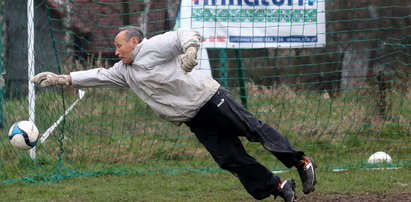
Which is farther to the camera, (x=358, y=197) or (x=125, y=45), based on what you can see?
(x=358, y=197)

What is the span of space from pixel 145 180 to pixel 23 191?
1.36 m

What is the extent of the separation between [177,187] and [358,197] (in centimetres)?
194

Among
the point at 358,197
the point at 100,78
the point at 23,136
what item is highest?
the point at 100,78

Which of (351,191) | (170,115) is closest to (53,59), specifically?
(170,115)

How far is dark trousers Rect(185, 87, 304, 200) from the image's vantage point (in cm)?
597

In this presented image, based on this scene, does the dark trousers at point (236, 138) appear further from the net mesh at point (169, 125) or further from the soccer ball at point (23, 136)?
the net mesh at point (169, 125)

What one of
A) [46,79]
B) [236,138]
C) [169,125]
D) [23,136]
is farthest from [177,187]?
[169,125]

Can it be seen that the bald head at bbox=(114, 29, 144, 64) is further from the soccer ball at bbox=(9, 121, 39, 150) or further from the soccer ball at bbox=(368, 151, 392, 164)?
the soccer ball at bbox=(368, 151, 392, 164)

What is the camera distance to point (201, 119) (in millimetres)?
6070

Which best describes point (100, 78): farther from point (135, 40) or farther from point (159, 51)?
point (159, 51)

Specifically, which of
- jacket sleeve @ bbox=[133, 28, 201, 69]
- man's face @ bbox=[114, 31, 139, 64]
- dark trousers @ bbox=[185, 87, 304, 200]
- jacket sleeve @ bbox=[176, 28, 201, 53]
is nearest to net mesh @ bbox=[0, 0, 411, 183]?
Result: dark trousers @ bbox=[185, 87, 304, 200]

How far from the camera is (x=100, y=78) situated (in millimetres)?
6266

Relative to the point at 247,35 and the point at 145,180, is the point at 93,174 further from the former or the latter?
the point at 247,35

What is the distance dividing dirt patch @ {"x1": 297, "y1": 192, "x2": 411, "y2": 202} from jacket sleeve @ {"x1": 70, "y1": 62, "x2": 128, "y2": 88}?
2.07 metres
